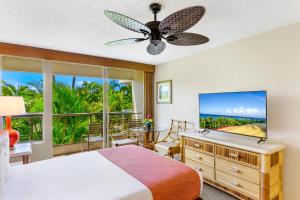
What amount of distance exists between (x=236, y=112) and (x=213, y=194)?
1.26m

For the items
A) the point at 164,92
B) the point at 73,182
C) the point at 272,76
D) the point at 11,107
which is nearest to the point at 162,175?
the point at 73,182

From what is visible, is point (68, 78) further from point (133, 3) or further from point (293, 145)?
point (293, 145)

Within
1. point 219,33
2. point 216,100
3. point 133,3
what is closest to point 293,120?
point 216,100

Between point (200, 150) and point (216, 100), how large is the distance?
0.86m

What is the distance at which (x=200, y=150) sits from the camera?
2.91 m

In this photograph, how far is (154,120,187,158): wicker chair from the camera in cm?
341

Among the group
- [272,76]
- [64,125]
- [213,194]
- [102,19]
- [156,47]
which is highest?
[102,19]

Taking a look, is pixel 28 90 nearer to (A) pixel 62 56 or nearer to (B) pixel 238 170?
(A) pixel 62 56

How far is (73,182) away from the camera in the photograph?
1.60 meters

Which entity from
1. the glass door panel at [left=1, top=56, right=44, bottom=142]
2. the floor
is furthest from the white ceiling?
the floor

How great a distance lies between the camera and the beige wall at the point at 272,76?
228 cm

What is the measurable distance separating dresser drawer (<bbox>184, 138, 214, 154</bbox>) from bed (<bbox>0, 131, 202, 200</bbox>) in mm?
966

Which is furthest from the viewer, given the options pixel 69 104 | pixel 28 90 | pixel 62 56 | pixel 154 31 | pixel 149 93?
pixel 149 93

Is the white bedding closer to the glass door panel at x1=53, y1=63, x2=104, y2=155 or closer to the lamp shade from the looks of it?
the lamp shade
